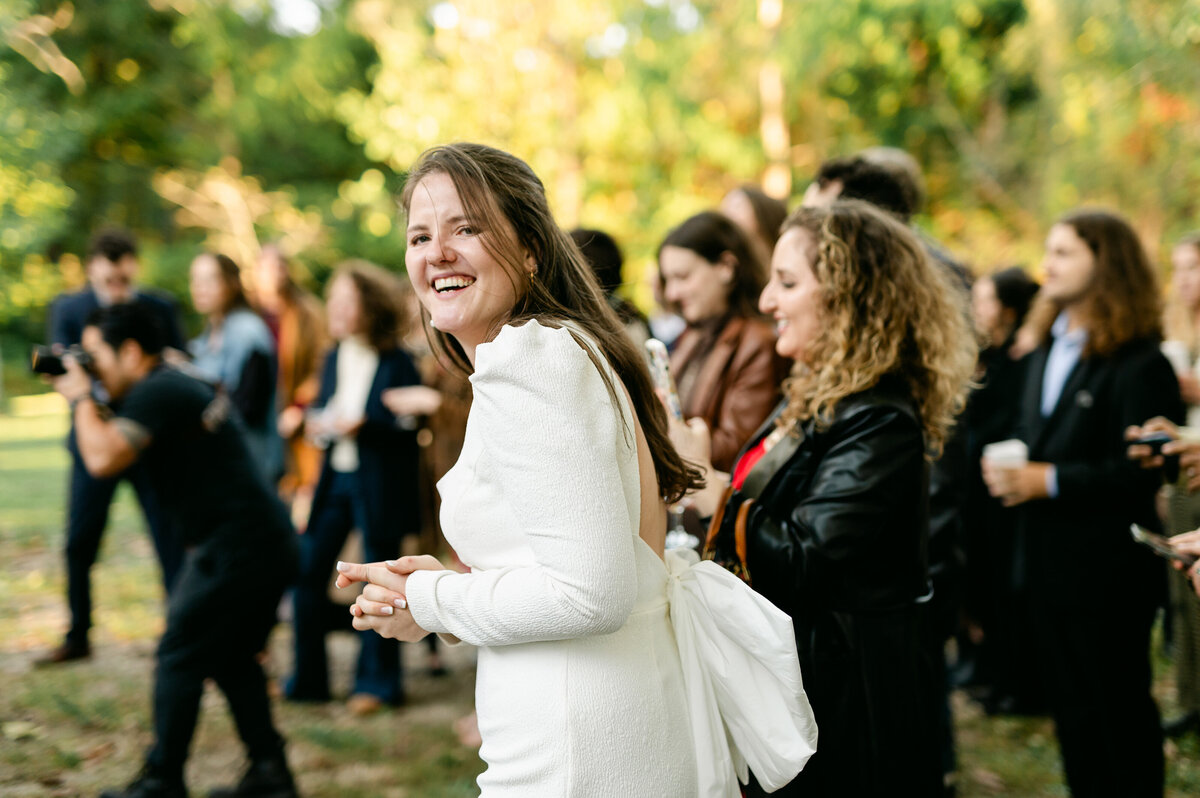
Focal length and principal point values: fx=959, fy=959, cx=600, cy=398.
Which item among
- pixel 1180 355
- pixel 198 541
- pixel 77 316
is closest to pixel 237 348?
pixel 77 316

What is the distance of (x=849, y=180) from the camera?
3.70 metres

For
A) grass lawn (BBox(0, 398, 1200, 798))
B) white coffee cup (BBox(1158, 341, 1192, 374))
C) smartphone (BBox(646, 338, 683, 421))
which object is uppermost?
white coffee cup (BBox(1158, 341, 1192, 374))

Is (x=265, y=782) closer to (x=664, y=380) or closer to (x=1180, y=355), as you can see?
(x=664, y=380)

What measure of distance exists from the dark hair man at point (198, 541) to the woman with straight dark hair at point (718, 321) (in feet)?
5.76

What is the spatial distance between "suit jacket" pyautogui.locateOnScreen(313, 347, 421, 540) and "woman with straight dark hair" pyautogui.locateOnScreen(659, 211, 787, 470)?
1.93m

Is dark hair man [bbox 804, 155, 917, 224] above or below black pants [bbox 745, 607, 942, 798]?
above

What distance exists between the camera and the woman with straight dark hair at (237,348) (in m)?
6.16

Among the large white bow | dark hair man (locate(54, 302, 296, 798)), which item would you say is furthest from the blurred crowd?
the large white bow

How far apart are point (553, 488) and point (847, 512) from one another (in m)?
1.04

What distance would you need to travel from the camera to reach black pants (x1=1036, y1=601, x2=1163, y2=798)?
3.27m

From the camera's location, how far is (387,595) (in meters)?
1.68

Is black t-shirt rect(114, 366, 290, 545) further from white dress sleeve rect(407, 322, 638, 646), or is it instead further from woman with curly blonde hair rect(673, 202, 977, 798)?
white dress sleeve rect(407, 322, 638, 646)

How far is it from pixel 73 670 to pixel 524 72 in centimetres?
1235

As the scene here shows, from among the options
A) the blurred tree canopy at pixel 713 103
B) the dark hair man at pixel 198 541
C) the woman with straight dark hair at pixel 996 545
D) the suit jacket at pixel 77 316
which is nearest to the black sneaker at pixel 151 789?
the dark hair man at pixel 198 541
